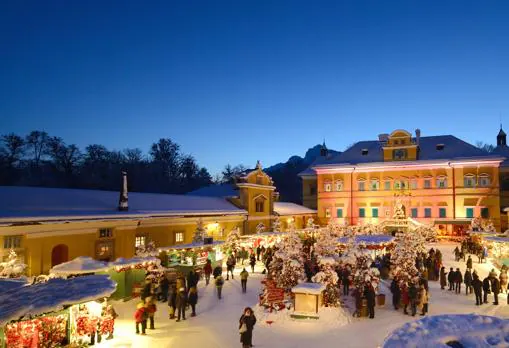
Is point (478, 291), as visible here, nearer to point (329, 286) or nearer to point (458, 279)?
point (458, 279)

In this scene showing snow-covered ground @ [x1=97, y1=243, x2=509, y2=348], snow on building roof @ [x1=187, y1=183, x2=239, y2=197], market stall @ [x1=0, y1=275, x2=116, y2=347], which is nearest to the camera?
market stall @ [x1=0, y1=275, x2=116, y2=347]

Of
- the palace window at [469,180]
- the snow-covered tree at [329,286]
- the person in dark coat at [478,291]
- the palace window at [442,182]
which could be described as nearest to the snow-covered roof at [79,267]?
the snow-covered tree at [329,286]

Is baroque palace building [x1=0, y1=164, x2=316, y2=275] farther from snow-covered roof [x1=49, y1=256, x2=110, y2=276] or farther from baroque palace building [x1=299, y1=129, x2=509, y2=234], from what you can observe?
baroque palace building [x1=299, y1=129, x2=509, y2=234]

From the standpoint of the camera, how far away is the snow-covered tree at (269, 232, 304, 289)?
17688 mm

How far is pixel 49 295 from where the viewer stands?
11570 mm

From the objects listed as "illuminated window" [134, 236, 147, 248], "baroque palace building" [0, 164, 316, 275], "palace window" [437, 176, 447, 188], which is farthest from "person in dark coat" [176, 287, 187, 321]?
"palace window" [437, 176, 447, 188]

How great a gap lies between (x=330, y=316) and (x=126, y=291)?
10.1 metres

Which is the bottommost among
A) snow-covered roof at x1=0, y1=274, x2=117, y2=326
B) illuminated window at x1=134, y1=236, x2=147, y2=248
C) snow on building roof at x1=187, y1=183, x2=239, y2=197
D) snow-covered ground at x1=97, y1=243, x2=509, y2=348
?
snow-covered ground at x1=97, y1=243, x2=509, y2=348

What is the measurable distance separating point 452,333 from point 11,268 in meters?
16.8

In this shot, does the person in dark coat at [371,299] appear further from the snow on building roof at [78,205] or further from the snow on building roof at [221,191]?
the snow on building roof at [221,191]

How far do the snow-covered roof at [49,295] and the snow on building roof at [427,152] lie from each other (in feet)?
136

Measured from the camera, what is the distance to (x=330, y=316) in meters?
15.7

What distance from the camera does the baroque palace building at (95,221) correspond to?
19.0m

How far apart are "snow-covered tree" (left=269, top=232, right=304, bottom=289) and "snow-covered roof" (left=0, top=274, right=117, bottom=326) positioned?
761 cm
